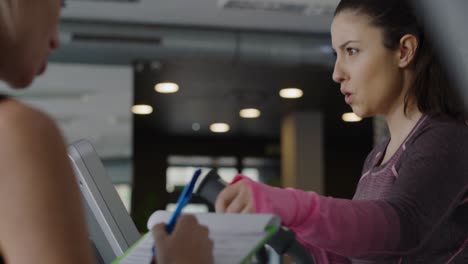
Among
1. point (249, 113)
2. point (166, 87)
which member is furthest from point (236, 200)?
point (249, 113)

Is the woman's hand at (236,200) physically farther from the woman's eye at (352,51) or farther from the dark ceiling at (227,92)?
the dark ceiling at (227,92)

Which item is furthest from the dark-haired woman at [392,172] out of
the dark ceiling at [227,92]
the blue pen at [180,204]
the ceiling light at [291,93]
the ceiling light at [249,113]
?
the ceiling light at [249,113]

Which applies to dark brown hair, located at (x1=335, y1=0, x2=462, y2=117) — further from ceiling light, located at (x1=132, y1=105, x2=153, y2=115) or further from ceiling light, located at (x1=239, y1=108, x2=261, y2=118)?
ceiling light, located at (x1=239, y1=108, x2=261, y2=118)

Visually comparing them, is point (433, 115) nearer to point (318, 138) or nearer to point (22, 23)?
point (22, 23)

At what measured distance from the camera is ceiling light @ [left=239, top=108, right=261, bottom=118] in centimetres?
896

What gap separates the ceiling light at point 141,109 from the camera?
8.57 m

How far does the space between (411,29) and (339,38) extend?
0.45 feet

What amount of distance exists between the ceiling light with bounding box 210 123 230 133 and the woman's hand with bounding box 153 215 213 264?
8.74 metres

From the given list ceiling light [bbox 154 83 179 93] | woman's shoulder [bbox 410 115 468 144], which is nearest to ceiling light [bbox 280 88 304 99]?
ceiling light [bbox 154 83 179 93]

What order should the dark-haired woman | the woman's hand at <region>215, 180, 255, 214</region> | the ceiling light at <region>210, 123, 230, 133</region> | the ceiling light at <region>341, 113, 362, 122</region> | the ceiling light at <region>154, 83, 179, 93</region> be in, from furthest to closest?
the ceiling light at <region>210, 123, 230, 133</region> < the ceiling light at <region>341, 113, 362, 122</region> < the ceiling light at <region>154, 83, 179, 93</region> < the dark-haired woman < the woman's hand at <region>215, 180, 255, 214</region>

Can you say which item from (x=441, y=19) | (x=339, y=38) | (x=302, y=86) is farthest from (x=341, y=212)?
(x=302, y=86)

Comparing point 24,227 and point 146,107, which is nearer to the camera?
point 24,227

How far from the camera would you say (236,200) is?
90 cm

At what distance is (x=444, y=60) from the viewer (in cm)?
50
